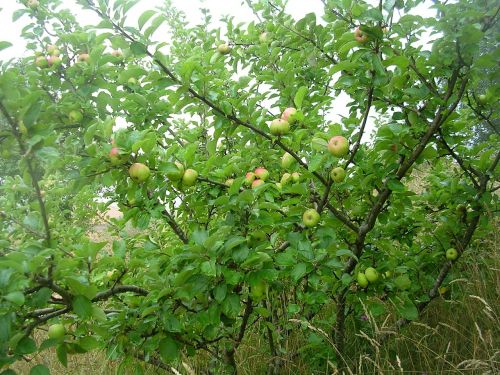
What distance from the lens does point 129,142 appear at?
4.88ft

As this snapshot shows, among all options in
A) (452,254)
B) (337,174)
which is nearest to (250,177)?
(337,174)

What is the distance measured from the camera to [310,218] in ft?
5.88

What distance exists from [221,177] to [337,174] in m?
0.51

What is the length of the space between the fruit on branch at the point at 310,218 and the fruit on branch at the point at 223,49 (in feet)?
5.17

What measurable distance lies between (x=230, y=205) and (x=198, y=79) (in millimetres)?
555

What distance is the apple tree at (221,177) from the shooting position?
4.81 ft

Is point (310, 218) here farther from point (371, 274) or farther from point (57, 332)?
point (57, 332)

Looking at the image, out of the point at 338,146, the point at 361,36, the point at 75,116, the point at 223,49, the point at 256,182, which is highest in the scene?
the point at 223,49

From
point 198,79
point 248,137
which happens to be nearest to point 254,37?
point 248,137

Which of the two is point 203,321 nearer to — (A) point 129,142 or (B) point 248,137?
(A) point 129,142

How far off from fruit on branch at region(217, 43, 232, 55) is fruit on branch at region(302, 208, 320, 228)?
158 cm

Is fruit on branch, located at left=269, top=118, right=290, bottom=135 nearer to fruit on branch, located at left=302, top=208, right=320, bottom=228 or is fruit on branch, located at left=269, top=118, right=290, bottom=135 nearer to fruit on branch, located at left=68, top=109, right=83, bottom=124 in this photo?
fruit on branch, located at left=302, top=208, right=320, bottom=228

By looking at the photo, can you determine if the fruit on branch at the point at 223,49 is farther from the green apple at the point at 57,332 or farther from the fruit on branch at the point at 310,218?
the green apple at the point at 57,332

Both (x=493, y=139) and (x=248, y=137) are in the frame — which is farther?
(x=493, y=139)
